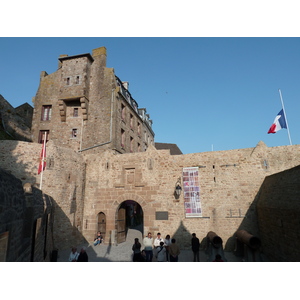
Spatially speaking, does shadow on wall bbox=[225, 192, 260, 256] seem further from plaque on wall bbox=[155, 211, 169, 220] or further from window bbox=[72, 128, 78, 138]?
window bbox=[72, 128, 78, 138]

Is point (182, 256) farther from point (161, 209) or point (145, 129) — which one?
point (145, 129)

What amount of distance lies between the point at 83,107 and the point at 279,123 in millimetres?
14249

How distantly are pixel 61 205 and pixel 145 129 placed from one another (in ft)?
49.8

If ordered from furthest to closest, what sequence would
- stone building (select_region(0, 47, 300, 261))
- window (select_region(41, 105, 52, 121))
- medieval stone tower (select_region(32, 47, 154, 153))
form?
window (select_region(41, 105, 52, 121)) → medieval stone tower (select_region(32, 47, 154, 153)) → stone building (select_region(0, 47, 300, 261))

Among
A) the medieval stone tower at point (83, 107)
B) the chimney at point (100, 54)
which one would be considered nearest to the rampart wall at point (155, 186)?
the medieval stone tower at point (83, 107)

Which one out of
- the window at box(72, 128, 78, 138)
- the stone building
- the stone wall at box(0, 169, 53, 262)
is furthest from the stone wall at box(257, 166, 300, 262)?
the window at box(72, 128, 78, 138)

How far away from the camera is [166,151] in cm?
1314

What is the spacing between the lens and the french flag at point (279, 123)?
38.8 ft

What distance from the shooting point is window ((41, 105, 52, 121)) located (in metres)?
18.5

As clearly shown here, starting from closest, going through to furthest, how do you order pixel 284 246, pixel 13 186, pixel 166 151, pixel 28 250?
pixel 13 186
pixel 28 250
pixel 284 246
pixel 166 151

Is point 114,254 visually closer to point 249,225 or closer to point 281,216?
point 249,225

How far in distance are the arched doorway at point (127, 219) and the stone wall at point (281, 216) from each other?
8101 millimetres

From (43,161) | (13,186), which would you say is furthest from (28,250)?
(43,161)

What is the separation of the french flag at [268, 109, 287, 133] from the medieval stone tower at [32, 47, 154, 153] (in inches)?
433
